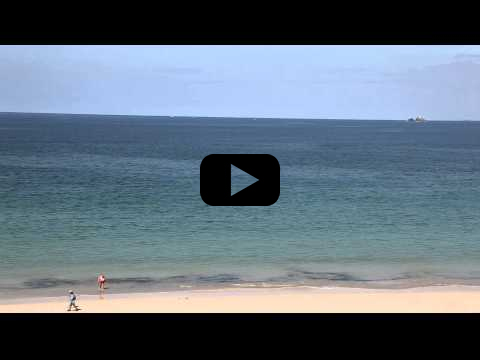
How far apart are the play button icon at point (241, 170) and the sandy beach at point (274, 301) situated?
1230 cm

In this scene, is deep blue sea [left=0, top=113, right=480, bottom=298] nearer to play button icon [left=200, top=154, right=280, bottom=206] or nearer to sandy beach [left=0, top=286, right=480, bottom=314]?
sandy beach [left=0, top=286, right=480, bottom=314]

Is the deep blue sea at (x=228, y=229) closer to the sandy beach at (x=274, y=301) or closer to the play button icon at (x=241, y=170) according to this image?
the sandy beach at (x=274, y=301)

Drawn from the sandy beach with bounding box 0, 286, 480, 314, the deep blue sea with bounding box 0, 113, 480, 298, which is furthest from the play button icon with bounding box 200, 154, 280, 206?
→ the deep blue sea with bounding box 0, 113, 480, 298

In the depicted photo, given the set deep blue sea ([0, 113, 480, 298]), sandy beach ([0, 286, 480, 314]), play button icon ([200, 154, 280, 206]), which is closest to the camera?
play button icon ([200, 154, 280, 206])

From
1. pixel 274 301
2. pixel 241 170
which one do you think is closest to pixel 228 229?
pixel 274 301

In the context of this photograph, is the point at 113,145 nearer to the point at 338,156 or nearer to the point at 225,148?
the point at 225,148

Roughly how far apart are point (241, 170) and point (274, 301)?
14.0 meters

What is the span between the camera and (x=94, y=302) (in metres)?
16.4

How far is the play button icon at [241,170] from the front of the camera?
2744 millimetres

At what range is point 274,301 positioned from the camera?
16.4 m

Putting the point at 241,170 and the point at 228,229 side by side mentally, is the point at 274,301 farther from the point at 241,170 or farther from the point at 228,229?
the point at 241,170

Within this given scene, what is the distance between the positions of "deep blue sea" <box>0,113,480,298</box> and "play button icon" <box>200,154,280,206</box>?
15719 mm

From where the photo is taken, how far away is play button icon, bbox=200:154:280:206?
2.74 metres
